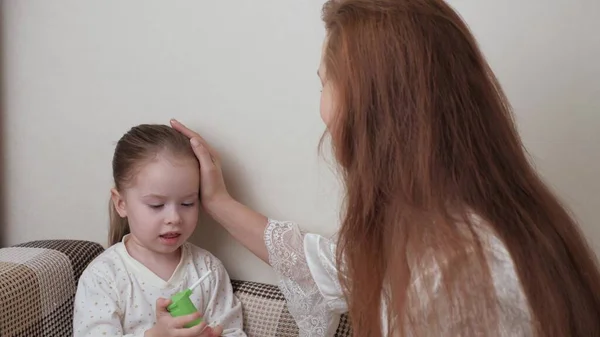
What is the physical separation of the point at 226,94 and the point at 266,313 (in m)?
0.46

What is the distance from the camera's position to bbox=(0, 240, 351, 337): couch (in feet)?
4.01

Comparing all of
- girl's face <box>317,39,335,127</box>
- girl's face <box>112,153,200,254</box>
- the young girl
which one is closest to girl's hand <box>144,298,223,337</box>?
the young girl

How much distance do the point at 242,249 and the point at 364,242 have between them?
56 cm

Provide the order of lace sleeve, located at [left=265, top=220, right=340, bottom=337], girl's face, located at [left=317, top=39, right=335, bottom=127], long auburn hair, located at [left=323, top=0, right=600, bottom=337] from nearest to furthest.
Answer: long auburn hair, located at [left=323, top=0, right=600, bottom=337]
girl's face, located at [left=317, top=39, right=335, bottom=127]
lace sleeve, located at [left=265, top=220, right=340, bottom=337]

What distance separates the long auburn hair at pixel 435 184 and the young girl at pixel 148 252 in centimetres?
43

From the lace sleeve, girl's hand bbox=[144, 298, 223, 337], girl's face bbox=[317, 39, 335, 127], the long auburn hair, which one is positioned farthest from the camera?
the lace sleeve

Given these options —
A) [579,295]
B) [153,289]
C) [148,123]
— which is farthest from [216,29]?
[579,295]

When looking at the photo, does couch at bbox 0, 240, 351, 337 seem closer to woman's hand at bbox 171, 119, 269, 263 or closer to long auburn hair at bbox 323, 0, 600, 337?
woman's hand at bbox 171, 119, 269, 263

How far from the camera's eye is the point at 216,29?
1.38 meters

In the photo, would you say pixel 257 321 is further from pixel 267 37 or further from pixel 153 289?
pixel 267 37

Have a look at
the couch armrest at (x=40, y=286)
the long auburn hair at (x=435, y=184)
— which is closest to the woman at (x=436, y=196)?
the long auburn hair at (x=435, y=184)

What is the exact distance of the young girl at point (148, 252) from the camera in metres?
1.23

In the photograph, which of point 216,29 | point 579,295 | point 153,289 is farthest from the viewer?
point 216,29

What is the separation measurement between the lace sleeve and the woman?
10.9 inches
